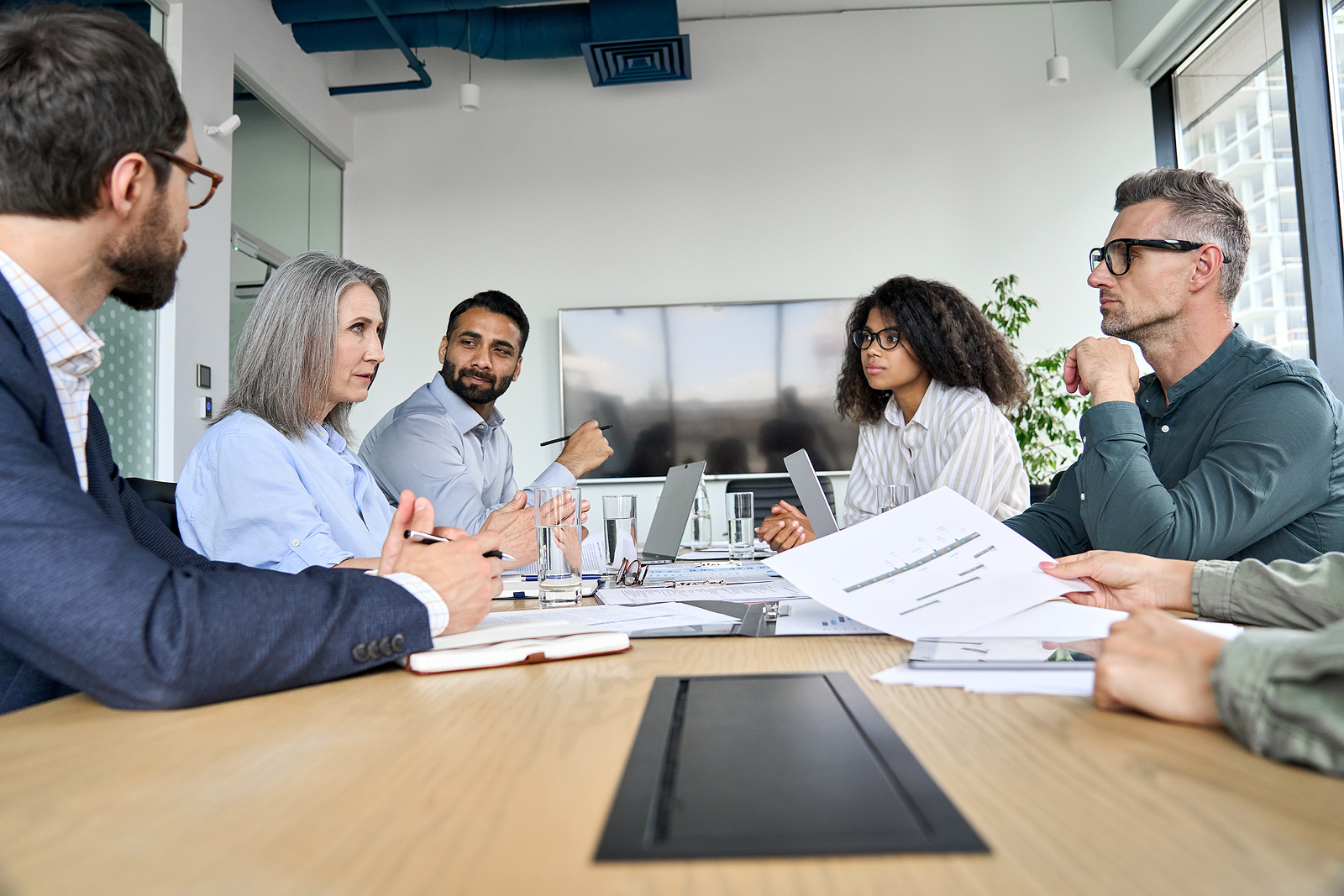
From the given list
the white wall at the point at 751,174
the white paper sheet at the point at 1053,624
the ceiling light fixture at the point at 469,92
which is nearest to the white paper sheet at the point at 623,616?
the white paper sheet at the point at 1053,624

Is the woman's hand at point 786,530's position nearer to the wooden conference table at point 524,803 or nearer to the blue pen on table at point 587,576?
the blue pen on table at point 587,576

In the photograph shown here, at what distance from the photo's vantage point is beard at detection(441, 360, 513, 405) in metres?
2.91

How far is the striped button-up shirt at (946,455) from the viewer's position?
2066mm

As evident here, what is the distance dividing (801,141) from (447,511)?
3.33 m

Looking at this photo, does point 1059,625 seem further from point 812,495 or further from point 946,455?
point 946,455

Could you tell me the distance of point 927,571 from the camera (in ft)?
3.01

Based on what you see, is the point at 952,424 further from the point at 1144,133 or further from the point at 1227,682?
the point at 1144,133

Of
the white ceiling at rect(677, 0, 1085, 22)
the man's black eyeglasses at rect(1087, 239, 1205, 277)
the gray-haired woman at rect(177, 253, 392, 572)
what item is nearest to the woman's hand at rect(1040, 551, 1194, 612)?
the man's black eyeglasses at rect(1087, 239, 1205, 277)

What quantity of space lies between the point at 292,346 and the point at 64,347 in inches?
35.6

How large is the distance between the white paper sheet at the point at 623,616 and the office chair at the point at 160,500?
2.40 feet

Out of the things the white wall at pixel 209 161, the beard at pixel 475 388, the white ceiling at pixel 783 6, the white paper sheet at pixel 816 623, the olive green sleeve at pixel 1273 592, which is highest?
the white ceiling at pixel 783 6

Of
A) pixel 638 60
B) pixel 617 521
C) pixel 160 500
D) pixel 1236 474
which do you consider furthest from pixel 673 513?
pixel 638 60

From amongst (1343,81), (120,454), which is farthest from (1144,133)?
(120,454)

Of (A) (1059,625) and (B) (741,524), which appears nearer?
(A) (1059,625)
